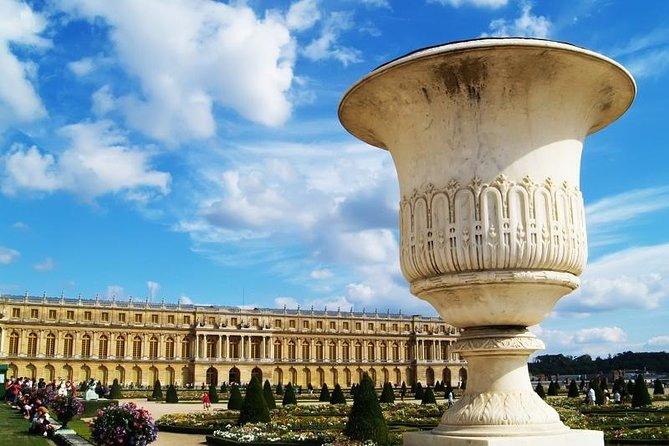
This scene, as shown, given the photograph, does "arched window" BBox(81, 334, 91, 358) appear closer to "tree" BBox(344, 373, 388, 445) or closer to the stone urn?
"tree" BBox(344, 373, 388, 445)

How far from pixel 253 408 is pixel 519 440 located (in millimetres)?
11965

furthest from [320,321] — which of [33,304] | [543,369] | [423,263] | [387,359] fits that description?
[423,263]

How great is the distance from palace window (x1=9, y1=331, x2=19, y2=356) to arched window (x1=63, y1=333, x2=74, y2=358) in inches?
141

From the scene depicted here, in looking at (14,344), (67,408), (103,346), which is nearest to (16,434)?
(67,408)

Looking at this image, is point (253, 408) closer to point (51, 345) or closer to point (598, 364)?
point (51, 345)

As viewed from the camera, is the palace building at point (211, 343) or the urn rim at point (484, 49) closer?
the urn rim at point (484, 49)

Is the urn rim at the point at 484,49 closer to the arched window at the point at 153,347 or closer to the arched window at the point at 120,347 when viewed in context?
the arched window at the point at 120,347

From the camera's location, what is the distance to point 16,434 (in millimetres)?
11508

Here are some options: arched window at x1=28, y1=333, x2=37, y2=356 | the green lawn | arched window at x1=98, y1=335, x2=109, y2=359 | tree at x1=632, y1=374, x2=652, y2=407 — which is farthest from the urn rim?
arched window at x1=98, y1=335, x2=109, y2=359

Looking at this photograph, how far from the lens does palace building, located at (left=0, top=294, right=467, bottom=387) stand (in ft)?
186

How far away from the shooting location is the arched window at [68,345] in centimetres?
5722

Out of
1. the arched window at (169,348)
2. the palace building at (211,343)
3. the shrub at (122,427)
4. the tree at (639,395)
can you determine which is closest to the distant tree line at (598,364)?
the palace building at (211,343)

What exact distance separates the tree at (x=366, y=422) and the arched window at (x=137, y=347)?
5208cm

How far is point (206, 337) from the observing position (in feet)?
204
